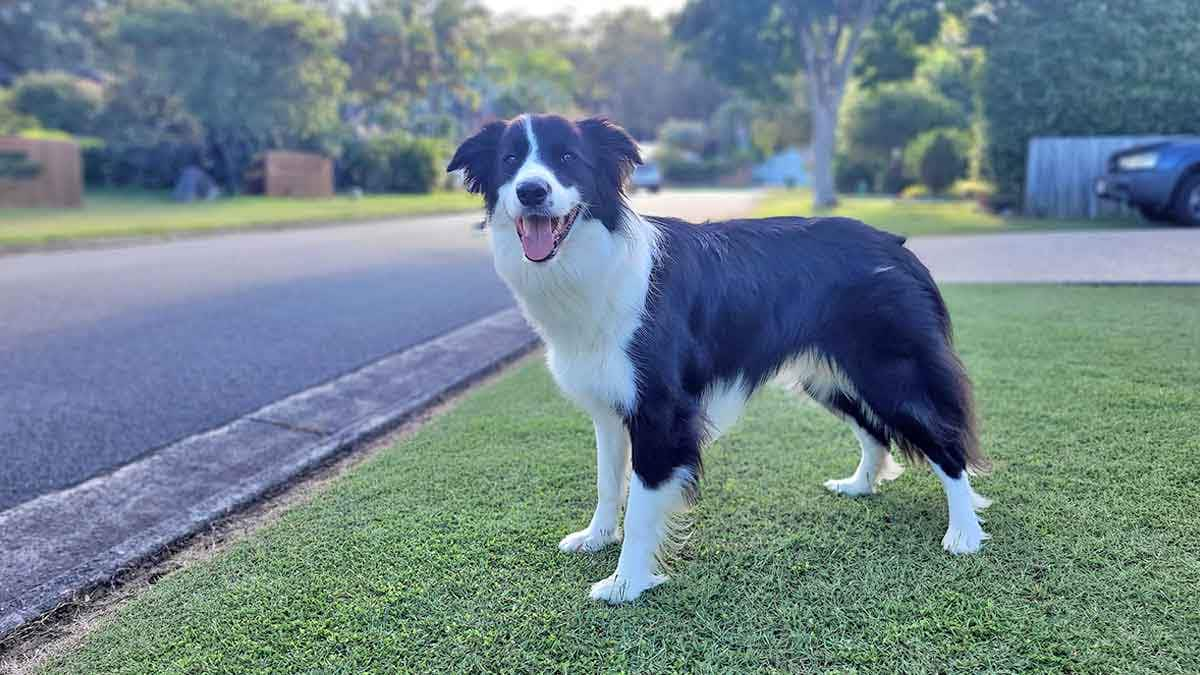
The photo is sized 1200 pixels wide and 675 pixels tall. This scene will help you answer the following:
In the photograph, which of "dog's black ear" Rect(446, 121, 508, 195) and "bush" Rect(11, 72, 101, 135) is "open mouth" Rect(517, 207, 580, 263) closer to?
"dog's black ear" Rect(446, 121, 508, 195)

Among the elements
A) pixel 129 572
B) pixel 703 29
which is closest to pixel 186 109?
pixel 703 29

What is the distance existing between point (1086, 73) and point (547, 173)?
52.3 feet

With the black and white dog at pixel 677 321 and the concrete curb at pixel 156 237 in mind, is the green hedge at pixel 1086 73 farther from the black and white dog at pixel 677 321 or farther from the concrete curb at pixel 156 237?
the black and white dog at pixel 677 321

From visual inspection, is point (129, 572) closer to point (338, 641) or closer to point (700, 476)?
point (338, 641)

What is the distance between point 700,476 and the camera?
9.56ft

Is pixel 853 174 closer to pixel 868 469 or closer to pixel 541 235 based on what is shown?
pixel 868 469

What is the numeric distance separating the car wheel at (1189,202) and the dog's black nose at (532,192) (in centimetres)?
1241

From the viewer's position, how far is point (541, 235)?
271 cm

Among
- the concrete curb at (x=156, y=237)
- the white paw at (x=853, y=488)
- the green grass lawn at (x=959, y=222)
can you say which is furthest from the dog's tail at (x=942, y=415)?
the concrete curb at (x=156, y=237)

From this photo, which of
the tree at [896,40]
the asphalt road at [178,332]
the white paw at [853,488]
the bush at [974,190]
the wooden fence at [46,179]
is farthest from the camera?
the wooden fence at [46,179]

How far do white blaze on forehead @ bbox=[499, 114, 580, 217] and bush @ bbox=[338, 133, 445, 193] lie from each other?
3153 cm

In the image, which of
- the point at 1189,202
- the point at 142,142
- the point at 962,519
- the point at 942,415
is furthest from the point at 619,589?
the point at 142,142

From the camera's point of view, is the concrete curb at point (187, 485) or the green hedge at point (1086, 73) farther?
the green hedge at point (1086, 73)

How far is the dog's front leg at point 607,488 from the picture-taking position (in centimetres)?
304
